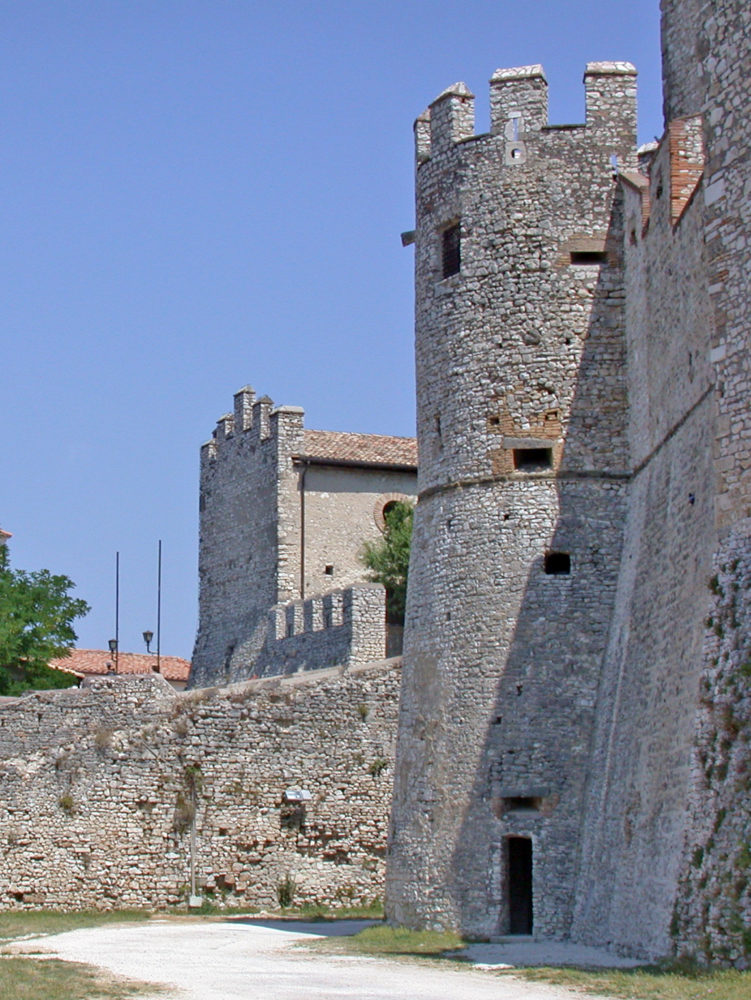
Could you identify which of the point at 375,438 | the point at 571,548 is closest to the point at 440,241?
the point at 571,548

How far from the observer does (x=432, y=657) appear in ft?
73.4

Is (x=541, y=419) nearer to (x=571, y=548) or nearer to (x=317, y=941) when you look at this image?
(x=571, y=548)

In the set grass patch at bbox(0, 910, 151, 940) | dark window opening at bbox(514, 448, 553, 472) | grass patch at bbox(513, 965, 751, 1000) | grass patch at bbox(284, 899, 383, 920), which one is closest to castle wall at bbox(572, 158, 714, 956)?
grass patch at bbox(513, 965, 751, 1000)

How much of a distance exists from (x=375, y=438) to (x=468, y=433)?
19.6 meters

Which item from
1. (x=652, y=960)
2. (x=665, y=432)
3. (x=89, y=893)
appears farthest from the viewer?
(x=89, y=893)

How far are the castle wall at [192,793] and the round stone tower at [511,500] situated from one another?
512 centimetres

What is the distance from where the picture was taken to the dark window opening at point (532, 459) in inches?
874

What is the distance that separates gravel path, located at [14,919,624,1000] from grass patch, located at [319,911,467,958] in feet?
2.06

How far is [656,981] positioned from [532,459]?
9.08 m

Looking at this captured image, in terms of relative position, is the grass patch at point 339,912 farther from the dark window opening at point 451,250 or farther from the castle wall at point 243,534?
the castle wall at point 243,534

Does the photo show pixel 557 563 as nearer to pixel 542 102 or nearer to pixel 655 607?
pixel 655 607

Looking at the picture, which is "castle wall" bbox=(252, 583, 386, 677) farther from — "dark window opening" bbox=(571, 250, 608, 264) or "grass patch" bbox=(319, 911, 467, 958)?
"dark window opening" bbox=(571, 250, 608, 264)

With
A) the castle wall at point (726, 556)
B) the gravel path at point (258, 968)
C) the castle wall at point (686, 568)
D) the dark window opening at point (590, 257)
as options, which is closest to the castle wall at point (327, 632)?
the gravel path at point (258, 968)

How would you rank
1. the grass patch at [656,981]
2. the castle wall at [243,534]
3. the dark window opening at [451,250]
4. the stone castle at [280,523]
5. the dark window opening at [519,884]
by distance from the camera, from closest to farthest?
the grass patch at [656,981] < the dark window opening at [519,884] < the dark window opening at [451,250] < the stone castle at [280,523] < the castle wall at [243,534]
